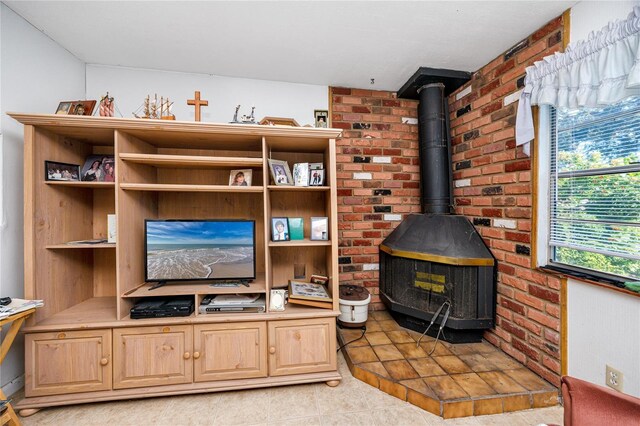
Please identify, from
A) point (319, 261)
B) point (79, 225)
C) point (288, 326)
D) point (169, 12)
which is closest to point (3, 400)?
point (79, 225)

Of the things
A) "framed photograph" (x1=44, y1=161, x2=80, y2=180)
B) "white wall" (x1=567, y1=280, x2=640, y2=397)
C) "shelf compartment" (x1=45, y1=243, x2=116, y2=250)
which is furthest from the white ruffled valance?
"framed photograph" (x1=44, y1=161, x2=80, y2=180)

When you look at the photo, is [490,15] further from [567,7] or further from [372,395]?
[372,395]

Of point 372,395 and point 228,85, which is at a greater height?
point 228,85

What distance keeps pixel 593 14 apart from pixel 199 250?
276 centimetres

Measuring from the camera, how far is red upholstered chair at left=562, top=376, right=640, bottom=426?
748mm

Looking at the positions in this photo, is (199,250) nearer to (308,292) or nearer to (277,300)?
(277,300)

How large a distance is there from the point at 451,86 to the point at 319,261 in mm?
1999

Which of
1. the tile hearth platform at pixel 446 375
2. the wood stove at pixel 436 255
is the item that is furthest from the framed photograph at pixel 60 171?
the wood stove at pixel 436 255

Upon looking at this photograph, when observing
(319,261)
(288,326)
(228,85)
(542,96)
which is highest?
(228,85)

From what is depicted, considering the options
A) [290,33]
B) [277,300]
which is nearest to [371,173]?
[290,33]

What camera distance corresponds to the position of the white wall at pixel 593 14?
133 cm

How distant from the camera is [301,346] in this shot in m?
1.83

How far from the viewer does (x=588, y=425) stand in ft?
2.60

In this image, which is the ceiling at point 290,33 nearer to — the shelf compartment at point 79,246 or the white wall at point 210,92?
the white wall at point 210,92
